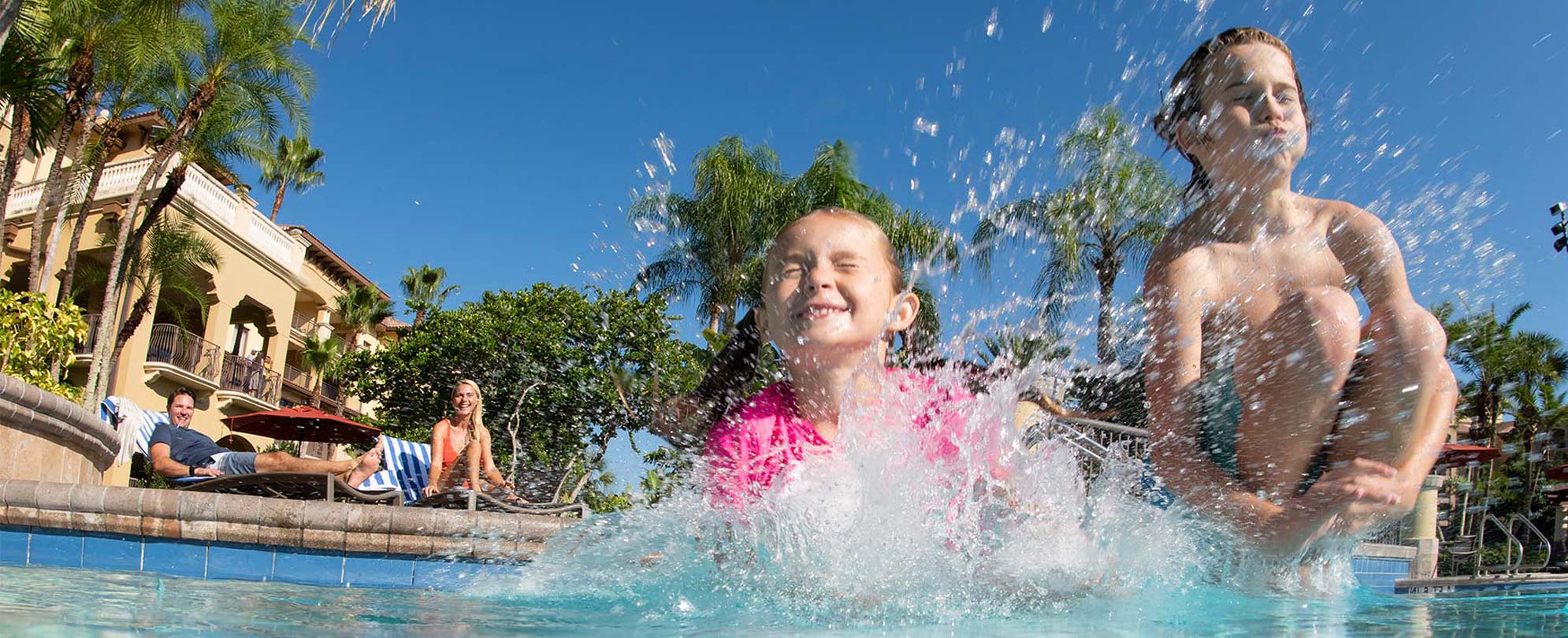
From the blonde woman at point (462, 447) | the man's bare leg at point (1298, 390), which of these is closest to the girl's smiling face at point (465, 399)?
the blonde woman at point (462, 447)

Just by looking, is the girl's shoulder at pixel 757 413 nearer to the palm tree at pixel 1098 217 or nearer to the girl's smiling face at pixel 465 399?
the palm tree at pixel 1098 217

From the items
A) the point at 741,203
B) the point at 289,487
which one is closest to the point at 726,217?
the point at 741,203

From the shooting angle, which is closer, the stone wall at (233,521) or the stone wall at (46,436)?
the stone wall at (233,521)

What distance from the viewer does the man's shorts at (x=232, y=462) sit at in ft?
28.0

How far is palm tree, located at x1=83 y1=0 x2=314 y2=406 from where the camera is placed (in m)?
19.2

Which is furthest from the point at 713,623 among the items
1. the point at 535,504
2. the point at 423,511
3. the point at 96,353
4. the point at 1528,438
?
the point at 1528,438

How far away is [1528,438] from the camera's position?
117 feet

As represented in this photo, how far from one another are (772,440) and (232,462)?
7867 mm

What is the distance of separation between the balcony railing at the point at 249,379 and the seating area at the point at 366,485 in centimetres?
2346

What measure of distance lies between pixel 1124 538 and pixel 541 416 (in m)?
24.3

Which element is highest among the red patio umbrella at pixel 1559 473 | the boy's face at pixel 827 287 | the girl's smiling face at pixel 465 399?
the red patio umbrella at pixel 1559 473

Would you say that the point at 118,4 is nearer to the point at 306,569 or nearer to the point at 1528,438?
the point at 306,569

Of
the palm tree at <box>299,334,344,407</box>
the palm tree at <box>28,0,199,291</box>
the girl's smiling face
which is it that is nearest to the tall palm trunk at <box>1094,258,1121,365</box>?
the girl's smiling face

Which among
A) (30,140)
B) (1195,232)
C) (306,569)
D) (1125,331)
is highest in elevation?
(30,140)
